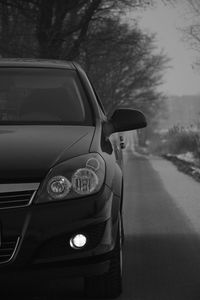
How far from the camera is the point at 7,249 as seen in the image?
14.8 feet

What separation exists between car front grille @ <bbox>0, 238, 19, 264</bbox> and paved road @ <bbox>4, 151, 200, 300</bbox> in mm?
759

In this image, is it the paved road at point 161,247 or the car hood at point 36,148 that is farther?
the paved road at point 161,247

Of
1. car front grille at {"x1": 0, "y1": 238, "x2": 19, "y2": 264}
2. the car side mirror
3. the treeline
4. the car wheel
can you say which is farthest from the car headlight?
the treeline

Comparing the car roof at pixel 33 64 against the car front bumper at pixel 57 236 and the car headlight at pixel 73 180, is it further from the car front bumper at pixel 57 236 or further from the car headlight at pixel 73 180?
the car front bumper at pixel 57 236

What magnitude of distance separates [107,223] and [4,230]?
0.62 metres

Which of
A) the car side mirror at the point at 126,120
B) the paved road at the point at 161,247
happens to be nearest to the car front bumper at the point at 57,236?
the paved road at the point at 161,247

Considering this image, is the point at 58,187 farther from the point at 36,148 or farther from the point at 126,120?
the point at 126,120

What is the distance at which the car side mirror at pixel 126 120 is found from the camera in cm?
585

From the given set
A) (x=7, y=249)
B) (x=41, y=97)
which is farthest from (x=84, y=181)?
(x=41, y=97)

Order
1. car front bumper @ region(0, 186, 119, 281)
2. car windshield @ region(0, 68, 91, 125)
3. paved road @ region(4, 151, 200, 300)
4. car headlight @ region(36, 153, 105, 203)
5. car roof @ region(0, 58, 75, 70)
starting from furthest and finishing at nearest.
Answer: car roof @ region(0, 58, 75, 70) → car windshield @ region(0, 68, 91, 125) → paved road @ region(4, 151, 200, 300) → car headlight @ region(36, 153, 105, 203) → car front bumper @ region(0, 186, 119, 281)

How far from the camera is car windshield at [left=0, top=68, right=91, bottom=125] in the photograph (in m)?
5.71

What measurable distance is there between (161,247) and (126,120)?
1708mm

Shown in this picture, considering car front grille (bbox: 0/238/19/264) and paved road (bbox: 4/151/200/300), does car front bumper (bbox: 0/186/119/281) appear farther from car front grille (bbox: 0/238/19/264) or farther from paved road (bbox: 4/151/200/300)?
paved road (bbox: 4/151/200/300)

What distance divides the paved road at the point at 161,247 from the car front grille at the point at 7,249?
759 millimetres
